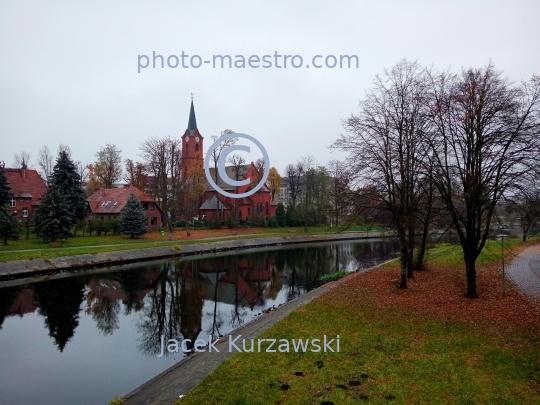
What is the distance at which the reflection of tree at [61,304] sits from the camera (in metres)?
12.0

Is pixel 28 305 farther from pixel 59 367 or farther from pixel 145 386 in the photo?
pixel 145 386

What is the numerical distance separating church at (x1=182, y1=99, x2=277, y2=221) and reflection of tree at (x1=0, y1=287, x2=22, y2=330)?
8.46 m

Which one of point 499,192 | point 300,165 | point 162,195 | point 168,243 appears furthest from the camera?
point 162,195

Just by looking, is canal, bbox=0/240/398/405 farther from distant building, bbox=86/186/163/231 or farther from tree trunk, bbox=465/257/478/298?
distant building, bbox=86/186/163/231

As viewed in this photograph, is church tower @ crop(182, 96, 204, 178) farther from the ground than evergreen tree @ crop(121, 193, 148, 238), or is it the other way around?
church tower @ crop(182, 96, 204, 178)

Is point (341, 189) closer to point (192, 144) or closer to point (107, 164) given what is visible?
point (192, 144)

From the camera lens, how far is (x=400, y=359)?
22.4 feet

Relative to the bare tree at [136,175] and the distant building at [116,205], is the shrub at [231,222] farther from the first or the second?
the bare tree at [136,175]

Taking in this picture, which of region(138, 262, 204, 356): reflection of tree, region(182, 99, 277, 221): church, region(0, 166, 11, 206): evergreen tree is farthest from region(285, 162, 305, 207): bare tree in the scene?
region(0, 166, 11, 206): evergreen tree

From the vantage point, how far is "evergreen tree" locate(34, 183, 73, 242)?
2648 centimetres

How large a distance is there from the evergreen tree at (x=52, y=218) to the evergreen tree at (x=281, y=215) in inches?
626

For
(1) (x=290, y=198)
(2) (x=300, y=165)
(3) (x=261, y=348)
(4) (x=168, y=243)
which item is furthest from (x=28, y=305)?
(1) (x=290, y=198)

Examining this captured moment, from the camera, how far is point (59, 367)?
916 cm

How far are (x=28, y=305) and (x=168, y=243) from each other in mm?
15811
